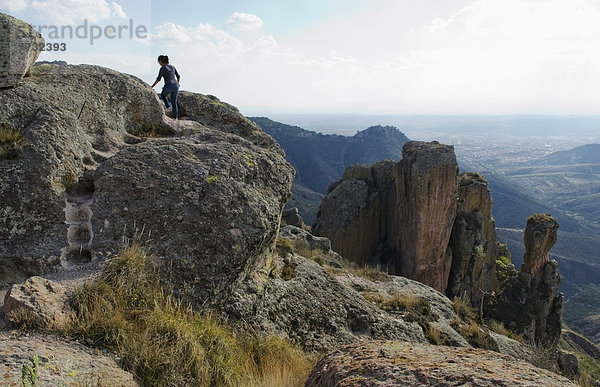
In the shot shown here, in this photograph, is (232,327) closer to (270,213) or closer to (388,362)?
(270,213)

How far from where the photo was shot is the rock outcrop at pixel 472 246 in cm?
3619

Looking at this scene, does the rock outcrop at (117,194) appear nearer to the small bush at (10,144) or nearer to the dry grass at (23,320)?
the small bush at (10,144)

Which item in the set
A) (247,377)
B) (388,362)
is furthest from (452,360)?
(247,377)

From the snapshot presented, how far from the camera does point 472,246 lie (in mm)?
36344

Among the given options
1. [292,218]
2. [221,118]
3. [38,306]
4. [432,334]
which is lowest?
[292,218]

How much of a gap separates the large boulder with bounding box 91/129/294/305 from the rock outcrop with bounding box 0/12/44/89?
8.78ft

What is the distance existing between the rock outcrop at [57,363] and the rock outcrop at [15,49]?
220 inches

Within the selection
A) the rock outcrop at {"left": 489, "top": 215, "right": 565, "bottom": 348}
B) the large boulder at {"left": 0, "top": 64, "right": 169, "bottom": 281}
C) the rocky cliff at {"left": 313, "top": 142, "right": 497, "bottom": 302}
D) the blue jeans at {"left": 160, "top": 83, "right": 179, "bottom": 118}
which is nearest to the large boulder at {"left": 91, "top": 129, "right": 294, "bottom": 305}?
the large boulder at {"left": 0, "top": 64, "right": 169, "bottom": 281}

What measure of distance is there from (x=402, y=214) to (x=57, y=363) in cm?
3559

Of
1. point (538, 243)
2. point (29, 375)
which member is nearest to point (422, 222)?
point (538, 243)

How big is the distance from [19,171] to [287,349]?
516 cm

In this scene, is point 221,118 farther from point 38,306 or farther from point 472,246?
point 472,246

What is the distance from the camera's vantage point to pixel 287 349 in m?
5.97

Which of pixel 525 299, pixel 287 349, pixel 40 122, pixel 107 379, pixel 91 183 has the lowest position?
pixel 525 299
